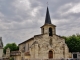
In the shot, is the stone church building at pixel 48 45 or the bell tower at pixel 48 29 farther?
the bell tower at pixel 48 29

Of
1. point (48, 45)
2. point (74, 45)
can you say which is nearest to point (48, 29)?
point (48, 45)

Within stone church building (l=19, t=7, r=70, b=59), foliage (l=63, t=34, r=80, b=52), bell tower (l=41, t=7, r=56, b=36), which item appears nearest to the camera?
stone church building (l=19, t=7, r=70, b=59)

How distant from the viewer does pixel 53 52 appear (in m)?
41.7

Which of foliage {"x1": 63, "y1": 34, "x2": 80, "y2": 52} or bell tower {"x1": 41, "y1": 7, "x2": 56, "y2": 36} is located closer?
bell tower {"x1": 41, "y1": 7, "x2": 56, "y2": 36}

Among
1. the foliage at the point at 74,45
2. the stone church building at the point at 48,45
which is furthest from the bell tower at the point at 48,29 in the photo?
the foliage at the point at 74,45

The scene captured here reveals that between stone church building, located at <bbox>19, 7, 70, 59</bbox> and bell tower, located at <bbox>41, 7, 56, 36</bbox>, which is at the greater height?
bell tower, located at <bbox>41, 7, 56, 36</bbox>

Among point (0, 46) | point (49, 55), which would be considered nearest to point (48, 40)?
point (49, 55)

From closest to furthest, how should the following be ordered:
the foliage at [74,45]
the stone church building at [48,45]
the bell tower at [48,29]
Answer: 1. the stone church building at [48,45]
2. the bell tower at [48,29]
3. the foliage at [74,45]

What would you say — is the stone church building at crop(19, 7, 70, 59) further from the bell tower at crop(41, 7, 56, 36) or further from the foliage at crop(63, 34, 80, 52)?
the foliage at crop(63, 34, 80, 52)

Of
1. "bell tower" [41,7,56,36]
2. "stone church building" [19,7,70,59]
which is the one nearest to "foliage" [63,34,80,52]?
"stone church building" [19,7,70,59]

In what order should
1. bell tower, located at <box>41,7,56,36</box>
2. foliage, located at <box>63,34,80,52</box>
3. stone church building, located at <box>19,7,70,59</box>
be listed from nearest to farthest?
stone church building, located at <box>19,7,70,59</box>, bell tower, located at <box>41,7,56,36</box>, foliage, located at <box>63,34,80,52</box>

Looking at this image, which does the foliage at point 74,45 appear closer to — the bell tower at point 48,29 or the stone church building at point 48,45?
the stone church building at point 48,45

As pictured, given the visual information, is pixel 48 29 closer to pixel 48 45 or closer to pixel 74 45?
pixel 48 45

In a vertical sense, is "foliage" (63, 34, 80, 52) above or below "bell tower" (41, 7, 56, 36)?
below
